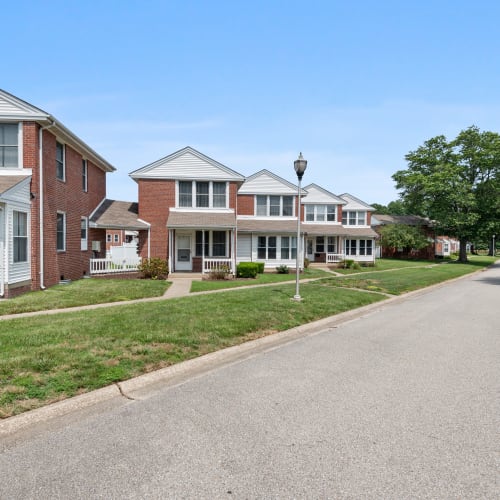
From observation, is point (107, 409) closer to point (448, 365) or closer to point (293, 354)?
point (293, 354)

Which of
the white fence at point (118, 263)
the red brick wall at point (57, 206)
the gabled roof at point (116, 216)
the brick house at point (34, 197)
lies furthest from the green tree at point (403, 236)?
the brick house at point (34, 197)

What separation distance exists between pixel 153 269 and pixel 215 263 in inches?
168

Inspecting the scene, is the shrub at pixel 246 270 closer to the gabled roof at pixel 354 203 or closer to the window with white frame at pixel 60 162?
the window with white frame at pixel 60 162

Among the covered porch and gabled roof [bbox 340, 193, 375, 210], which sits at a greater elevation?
gabled roof [bbox 340, 193, 375, 210]

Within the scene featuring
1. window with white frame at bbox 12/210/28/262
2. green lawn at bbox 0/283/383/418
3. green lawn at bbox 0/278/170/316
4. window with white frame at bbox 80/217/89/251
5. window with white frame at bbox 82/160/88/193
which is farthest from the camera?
window with white frame at bbox 82/160/88/193

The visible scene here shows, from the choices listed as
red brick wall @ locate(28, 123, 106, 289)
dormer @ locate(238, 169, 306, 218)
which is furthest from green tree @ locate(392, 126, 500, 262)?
red brick wall @ locate(28, 123, 106, 289)

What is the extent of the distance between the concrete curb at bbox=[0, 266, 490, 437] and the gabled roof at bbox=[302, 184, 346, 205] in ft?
77.5

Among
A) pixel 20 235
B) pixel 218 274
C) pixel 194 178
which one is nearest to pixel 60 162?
pixel 20 235

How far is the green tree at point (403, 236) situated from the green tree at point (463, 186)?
249 cm

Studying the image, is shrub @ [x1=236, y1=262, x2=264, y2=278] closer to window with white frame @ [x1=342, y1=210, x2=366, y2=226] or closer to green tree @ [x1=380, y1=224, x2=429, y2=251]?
window with white frame @ [x1=342, y1=210, x2=366, y2=226]

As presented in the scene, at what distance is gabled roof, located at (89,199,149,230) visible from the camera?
1898 centimetres

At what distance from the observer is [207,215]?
70.4 ft

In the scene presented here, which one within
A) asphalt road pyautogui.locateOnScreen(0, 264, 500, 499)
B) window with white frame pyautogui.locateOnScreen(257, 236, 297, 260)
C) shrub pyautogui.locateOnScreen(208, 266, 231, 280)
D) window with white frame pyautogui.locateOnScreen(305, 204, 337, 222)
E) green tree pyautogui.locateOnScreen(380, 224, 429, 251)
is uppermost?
window with white frame pyautogui.locateOnScreen(305, 204, 337, 222)

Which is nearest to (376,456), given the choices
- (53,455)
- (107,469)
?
A: (107,469)
